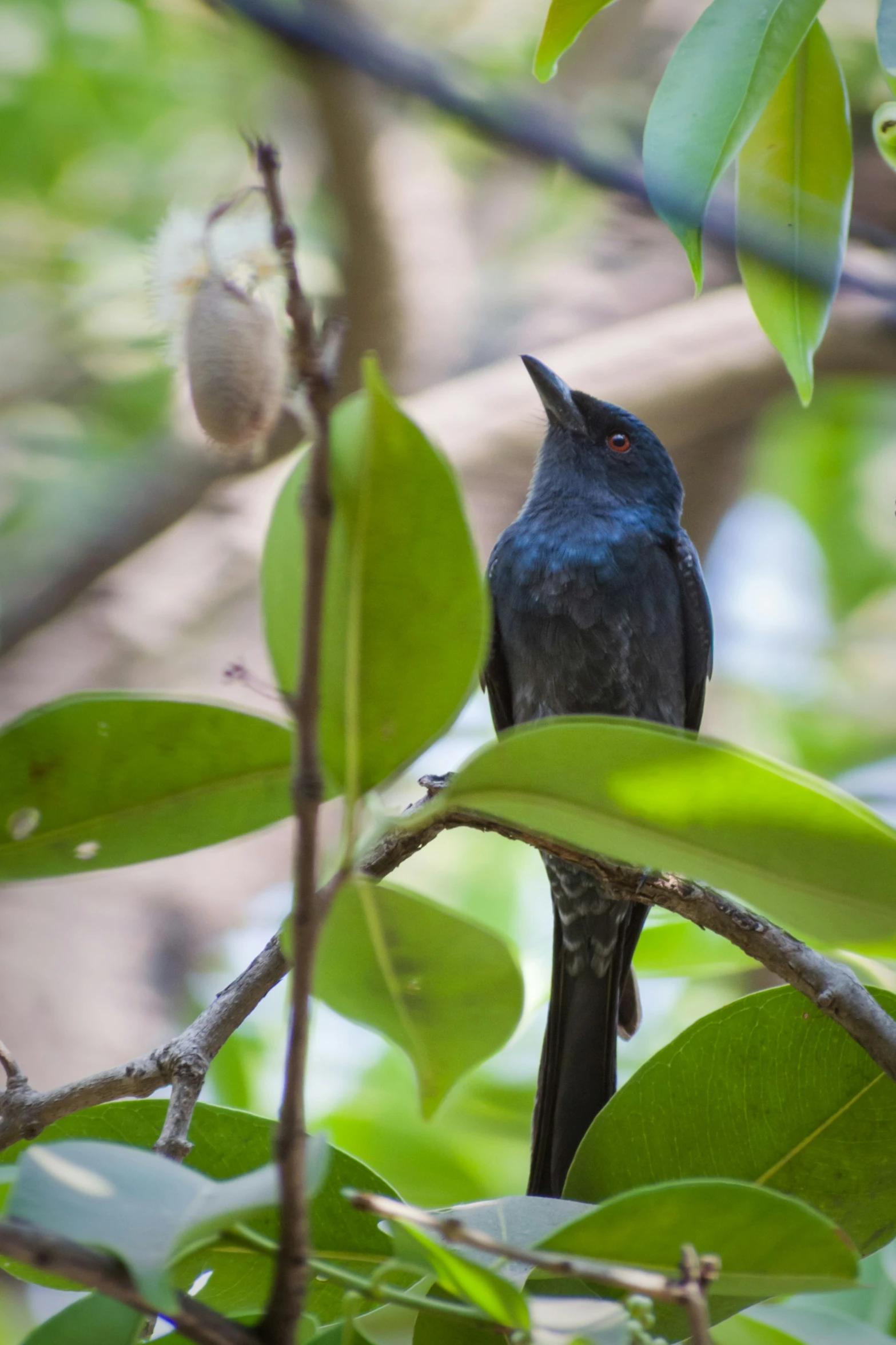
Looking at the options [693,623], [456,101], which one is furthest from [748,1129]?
[456,101]

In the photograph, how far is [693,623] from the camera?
8.11ft

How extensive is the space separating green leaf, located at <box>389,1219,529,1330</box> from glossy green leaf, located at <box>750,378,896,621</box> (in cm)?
461

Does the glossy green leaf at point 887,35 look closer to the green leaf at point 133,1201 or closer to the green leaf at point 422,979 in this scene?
→ the green leaf at point 422,979

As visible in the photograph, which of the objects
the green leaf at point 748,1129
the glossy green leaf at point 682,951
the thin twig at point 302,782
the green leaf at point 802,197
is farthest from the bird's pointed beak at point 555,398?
the thin twig at point 302,782

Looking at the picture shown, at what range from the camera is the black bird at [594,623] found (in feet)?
7.39

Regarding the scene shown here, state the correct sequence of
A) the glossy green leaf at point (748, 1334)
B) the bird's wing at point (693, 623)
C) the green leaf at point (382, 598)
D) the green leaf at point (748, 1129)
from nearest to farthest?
1. the green leaf at point (382, 598)
2. the green leaf at point (748, 1129)
3. the glossy green leaf at point (748, 1334)
4. the bird's wing at point (693, 623)

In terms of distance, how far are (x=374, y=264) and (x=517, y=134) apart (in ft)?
4.64

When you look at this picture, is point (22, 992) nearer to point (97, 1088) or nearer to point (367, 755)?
point (97, 1088)

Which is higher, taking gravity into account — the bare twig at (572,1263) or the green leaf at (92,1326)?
the bare twig at (572,1263)

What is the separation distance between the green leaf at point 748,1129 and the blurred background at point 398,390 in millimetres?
900

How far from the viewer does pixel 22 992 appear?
3.03 metres

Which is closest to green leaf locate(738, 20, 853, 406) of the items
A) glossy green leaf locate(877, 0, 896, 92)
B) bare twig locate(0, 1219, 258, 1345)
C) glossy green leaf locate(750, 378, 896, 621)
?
glossy green leaf locate(877, 0, 896, 92)

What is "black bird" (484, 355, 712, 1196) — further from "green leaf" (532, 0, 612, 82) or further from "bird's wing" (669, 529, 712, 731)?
"green leaf" (532, 0, 612, 82)

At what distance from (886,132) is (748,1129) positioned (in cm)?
108
